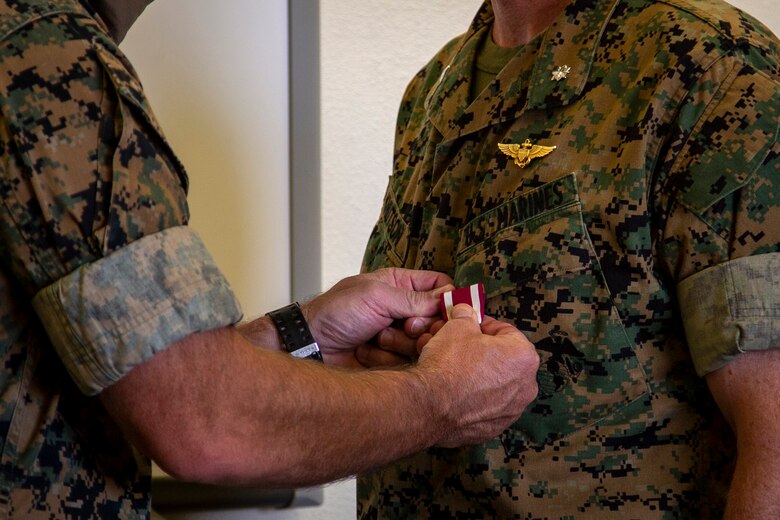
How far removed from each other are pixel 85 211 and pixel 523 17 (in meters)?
0.79

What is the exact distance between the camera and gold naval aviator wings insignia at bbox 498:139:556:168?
3.73ft

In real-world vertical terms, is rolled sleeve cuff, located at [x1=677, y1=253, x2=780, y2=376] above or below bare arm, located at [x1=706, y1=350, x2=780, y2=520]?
above

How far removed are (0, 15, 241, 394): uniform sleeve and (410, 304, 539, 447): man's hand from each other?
322mm

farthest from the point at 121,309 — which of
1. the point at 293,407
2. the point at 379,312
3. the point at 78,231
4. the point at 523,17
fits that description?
the point at 523,17

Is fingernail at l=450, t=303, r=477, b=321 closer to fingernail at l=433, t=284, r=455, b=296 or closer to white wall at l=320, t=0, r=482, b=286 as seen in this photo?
fingernail at l=433, t=284, r=455, b=296

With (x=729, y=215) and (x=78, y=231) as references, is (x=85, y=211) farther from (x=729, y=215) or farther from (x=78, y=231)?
(x=729, y=215)

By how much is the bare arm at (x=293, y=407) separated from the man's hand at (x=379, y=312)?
17 cm

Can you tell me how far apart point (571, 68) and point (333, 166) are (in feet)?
2.52

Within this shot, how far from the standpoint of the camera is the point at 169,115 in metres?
1.73

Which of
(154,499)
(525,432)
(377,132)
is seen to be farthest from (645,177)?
(154,499)

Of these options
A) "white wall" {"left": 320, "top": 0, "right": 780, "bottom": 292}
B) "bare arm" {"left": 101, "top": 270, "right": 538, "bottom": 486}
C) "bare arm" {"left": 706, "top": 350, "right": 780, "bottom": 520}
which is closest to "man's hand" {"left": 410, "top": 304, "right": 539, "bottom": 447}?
"bare arm" {"left": 101, "top": 270, "right": 538, "bottom": 486}

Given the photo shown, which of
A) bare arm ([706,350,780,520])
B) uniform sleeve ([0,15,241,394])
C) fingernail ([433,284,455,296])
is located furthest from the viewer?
fingernail ([433,284,455,296])

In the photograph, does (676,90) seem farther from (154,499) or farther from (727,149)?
(154,499)

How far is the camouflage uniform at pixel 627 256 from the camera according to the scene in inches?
39.0
